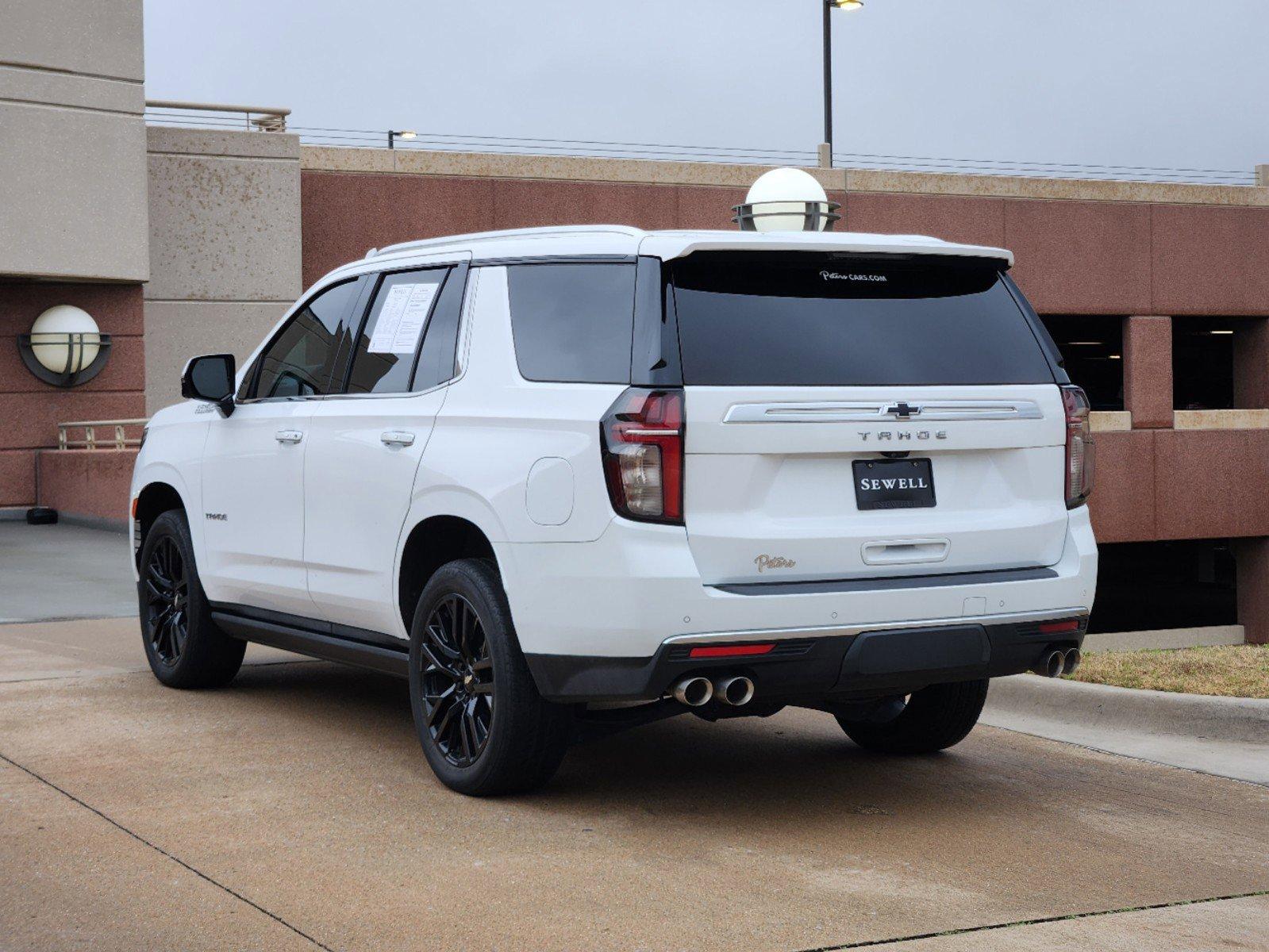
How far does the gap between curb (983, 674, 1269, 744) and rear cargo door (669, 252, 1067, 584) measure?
6.56ft

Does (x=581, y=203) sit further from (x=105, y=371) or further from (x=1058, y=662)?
(x=1058, y=662)

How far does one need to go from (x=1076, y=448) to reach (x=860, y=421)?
A: 98 cm

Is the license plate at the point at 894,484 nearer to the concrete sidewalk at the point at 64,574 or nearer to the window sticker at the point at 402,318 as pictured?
the window sticker at the point at 402,318

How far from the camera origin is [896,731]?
6656 millimetres

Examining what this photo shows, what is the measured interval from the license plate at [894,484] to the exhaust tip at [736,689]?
702mm

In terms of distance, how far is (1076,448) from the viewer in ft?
18.9

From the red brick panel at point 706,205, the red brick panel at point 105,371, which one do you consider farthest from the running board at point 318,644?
the red brick panel at point 706,205

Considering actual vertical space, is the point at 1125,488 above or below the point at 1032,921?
above

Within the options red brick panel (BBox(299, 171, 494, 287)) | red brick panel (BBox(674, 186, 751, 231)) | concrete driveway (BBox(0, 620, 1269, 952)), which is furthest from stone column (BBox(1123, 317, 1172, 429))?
concrete driveway (BBox(0, 620, 1269, 952))

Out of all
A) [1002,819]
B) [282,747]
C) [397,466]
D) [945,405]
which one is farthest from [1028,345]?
[282,747]

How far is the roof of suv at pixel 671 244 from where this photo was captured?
5.28 metres

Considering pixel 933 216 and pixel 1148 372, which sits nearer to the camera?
pixel 933 216

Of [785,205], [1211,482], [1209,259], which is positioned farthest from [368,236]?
[1209,259]

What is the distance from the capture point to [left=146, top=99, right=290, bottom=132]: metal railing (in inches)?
898
